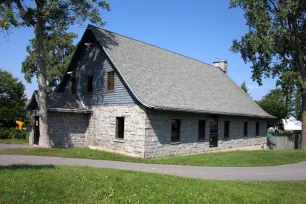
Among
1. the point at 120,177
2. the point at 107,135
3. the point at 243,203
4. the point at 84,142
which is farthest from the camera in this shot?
the point at 84,142

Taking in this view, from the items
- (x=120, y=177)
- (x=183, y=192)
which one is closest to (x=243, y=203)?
(x=183, y=192)

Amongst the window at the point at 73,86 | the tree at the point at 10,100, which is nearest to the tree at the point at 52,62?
the tree at the point at 10,100

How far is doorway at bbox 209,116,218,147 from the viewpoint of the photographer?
22000mm

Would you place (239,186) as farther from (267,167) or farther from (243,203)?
(267,167)

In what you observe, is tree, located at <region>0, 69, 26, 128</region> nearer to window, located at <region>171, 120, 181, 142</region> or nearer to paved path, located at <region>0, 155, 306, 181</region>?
window, located at <region>171, 120, 181, 142</region>

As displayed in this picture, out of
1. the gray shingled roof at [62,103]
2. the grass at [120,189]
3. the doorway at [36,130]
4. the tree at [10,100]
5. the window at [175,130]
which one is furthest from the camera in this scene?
the tree at [10,100]

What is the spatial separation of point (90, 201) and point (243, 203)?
389cm

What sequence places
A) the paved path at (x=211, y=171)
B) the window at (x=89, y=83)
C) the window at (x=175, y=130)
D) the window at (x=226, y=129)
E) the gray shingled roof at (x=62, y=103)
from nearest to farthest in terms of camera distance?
the paved path at (x=211, y=171) → the window at (x=175, y=130) → the gray shingled roof at (x=62, y=103) → the window at (x=89, y=83) → the window at (x=226, y=129)

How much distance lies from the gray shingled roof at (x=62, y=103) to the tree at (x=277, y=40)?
14.1m

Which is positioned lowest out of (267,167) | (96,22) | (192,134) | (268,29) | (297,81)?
(267,167)

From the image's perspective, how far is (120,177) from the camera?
30.4ft

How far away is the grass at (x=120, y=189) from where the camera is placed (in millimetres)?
7316

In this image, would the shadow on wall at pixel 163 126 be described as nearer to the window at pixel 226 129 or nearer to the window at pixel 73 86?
the window at pixel 226 129

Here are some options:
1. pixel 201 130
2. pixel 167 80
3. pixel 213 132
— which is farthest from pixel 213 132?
pixel 167 80
